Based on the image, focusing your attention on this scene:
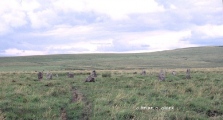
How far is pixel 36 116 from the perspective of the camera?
11.5m

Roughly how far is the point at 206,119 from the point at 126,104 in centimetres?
335

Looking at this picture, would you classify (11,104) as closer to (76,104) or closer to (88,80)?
(76,104)

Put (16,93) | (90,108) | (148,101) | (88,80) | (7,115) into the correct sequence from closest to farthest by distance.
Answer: (7,115), (90,108), (148,101), (16,93), (88,80)

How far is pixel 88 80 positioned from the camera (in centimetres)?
2514

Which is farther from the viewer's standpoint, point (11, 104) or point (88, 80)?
point (88, 80)

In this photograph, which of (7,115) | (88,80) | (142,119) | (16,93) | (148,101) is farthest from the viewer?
(88,80)

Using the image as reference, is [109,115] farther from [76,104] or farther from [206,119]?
[206,119]

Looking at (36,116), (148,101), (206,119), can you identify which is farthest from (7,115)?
(206,119)

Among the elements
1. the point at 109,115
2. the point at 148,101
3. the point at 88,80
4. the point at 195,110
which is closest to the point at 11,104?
the point at 109,115

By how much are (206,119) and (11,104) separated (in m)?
7.85

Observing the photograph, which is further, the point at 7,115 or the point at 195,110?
the point at 195,110

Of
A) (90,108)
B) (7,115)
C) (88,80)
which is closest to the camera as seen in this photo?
(7,115)

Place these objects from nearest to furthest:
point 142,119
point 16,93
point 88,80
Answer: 1. point 142,119
2. point 16,93
3. point 88,80

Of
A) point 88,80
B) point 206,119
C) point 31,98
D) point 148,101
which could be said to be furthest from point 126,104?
point 88,80
